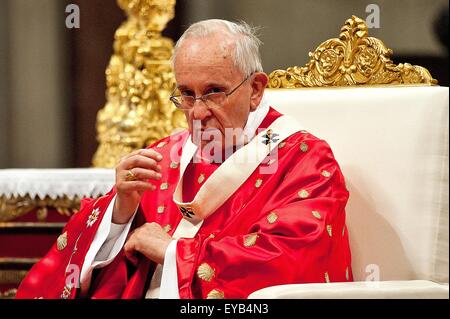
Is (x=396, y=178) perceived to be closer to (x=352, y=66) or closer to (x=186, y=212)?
(x=352, y=66)

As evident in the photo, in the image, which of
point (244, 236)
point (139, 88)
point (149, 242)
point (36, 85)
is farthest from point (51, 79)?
point (244, 236)

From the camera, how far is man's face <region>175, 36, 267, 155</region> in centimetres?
300

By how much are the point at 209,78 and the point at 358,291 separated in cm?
81

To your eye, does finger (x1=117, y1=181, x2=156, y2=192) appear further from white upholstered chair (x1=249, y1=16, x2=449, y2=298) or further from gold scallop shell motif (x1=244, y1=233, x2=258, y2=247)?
white upholstered chair (x1=249, y1=16, x2=449, y2=298)

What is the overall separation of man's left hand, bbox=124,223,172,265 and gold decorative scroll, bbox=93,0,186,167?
2.08 meters

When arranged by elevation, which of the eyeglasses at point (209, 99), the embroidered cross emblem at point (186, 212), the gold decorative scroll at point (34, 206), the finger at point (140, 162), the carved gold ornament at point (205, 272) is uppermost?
the eyeglasses at point (209, 99)

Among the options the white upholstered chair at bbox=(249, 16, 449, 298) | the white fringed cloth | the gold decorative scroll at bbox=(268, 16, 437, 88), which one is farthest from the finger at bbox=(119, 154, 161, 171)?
the white fringed cloth

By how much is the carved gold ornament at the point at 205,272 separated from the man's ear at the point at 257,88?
0.62m

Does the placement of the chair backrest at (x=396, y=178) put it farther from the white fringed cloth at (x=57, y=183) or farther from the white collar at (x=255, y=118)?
the white fringed cloth at (x=57, y=183)

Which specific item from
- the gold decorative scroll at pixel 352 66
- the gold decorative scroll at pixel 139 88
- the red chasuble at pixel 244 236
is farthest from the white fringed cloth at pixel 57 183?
the gold decorative scroll at pixel 352 66

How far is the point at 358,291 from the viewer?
2.65 meters

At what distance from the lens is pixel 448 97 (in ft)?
10.1

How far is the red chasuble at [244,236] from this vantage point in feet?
9.12
